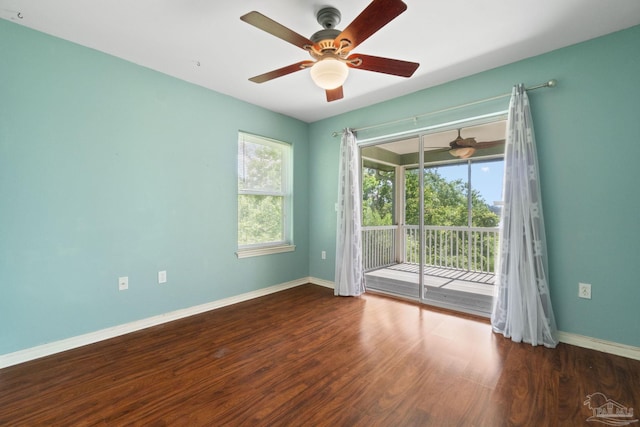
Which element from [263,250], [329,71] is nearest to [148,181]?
[263,250]

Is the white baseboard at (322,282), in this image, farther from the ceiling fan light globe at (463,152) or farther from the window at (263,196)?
the ceiling fan light globe at (463,152)

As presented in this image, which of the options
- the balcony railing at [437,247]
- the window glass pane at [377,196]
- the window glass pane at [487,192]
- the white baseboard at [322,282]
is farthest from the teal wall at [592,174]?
the white baseboard at [322,282]

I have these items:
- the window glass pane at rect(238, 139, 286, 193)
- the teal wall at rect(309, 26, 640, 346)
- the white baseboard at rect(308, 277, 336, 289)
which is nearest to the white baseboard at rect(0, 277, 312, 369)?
the white baseboard at rect(308, 277, 336, 289)

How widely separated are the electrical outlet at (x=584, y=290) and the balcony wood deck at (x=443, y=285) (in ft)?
2.72

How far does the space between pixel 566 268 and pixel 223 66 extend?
11.8 feet

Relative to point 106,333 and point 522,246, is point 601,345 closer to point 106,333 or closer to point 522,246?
point 522,246

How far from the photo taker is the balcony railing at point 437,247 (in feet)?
13.4

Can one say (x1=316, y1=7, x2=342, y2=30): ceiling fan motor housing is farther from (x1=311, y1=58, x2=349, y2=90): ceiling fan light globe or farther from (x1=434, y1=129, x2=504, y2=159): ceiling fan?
(x1=434, y1=129, x2=504, y2=159): ceiling fan

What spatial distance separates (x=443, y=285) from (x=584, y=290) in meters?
1.82

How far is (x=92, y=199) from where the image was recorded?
239 centimetres

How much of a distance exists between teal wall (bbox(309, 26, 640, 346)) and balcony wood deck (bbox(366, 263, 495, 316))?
2.96ft

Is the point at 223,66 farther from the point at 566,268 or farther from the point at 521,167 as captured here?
the point at 566,268

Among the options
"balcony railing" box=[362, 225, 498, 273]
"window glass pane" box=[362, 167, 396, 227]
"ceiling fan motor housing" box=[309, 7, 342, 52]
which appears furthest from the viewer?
"window glass pane" box=[362, 167, 396, 227]

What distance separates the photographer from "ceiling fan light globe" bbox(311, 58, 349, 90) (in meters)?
1.87
